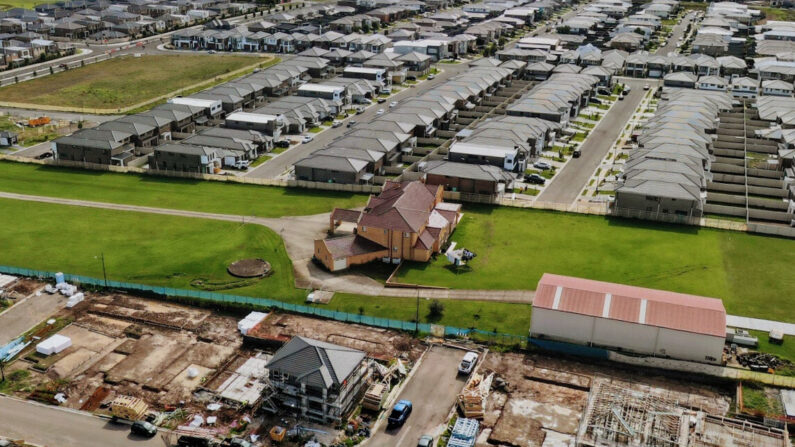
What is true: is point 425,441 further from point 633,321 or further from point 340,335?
point 633,321

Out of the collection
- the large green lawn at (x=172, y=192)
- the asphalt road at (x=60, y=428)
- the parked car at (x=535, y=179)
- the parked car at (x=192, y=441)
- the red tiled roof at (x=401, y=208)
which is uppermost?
the red tiled roof at (x=401, y=208)

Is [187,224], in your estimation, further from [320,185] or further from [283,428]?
[283,428]

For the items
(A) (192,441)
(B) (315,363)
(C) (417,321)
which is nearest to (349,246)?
(C) (417,321)

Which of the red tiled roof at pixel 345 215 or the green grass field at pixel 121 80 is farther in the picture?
the green grass field at pixel 121 80

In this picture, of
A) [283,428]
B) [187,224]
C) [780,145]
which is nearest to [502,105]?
[780,145]

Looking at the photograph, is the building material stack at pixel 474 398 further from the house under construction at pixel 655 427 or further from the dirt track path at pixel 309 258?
the dirt track path at pixel 309 258

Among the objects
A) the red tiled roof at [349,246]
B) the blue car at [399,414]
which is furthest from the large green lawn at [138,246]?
the blue car at [399,414]
